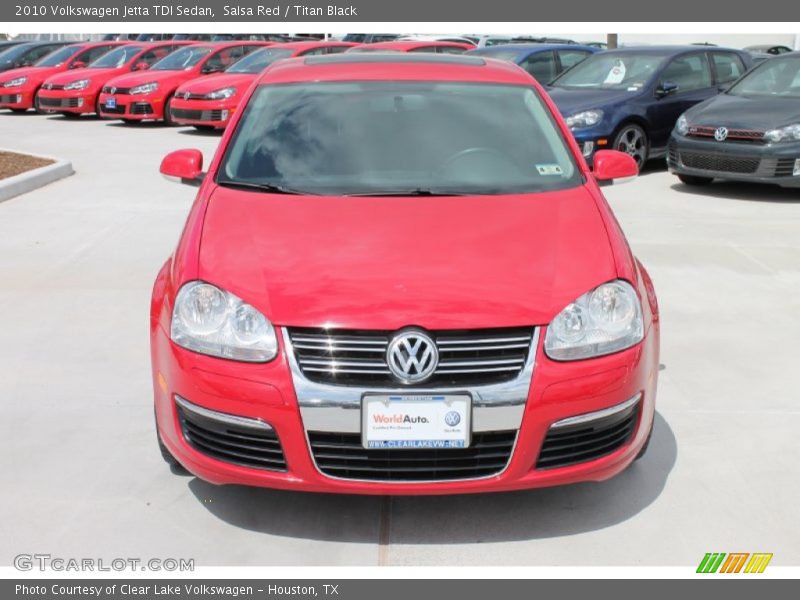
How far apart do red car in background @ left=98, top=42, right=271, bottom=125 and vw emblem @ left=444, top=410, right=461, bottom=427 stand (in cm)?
1506

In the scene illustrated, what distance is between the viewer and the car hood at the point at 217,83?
56.1ft

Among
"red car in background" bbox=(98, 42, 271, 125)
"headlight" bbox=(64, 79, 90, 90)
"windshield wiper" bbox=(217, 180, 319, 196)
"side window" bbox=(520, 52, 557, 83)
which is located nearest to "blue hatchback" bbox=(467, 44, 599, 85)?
"side window" bbox=(520, 52, 557, 83)

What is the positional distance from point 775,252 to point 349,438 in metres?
5.76

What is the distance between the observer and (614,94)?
1226 cm

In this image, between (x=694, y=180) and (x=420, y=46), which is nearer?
(x=694, y=180)

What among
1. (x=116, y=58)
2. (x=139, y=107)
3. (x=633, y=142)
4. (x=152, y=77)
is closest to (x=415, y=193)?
(x=633, y=142)

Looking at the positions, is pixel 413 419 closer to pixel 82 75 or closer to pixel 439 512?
pixel 439 512

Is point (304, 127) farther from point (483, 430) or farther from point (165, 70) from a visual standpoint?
point (165, 70)

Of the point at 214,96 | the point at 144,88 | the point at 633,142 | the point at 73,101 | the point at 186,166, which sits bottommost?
the point at 73,101

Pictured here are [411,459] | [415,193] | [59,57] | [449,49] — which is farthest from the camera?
[59,57]

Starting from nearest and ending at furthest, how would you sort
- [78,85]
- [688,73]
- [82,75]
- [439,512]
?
[439,512] < [688,73] < [78,85] < [82,75]

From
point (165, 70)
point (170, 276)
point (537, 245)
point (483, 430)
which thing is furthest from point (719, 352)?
point (165, 70)

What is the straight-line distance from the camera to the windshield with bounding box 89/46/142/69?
21.3 meters

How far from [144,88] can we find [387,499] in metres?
16.0
